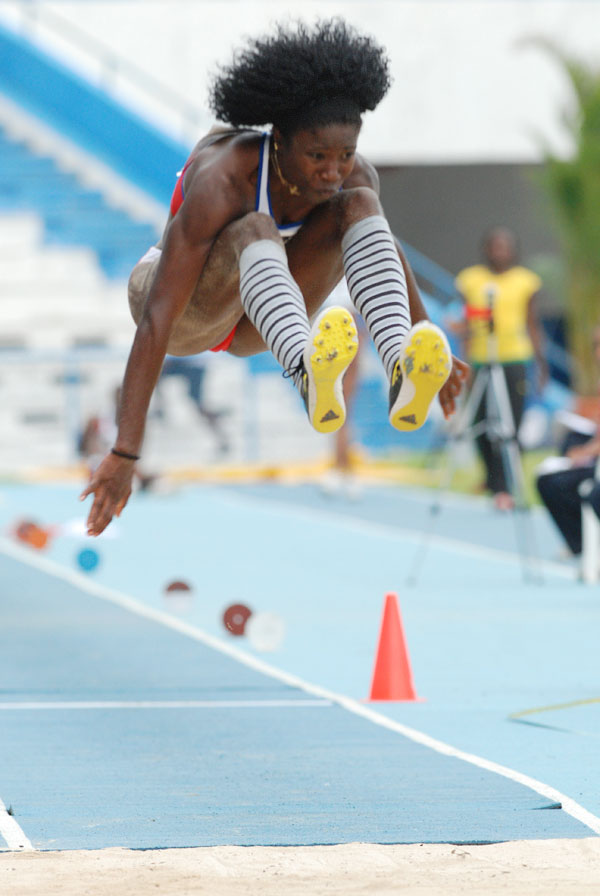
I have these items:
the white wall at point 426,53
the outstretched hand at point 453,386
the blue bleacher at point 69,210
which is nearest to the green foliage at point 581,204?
the white wall at point 426,53

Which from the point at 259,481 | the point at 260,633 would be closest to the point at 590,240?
the point at 259,481

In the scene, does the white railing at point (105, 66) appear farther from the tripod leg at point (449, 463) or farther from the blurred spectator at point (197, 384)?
the tripod leg at point (449, 463)

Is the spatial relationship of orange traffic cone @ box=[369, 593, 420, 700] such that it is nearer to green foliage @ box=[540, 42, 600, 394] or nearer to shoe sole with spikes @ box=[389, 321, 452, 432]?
shoe sole with spikes @ box=[389, 321, 452, 432]

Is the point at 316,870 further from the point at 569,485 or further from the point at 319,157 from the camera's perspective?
the point at 569,485

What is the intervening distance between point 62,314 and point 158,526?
698 centimetres

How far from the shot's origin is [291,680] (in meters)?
7.08

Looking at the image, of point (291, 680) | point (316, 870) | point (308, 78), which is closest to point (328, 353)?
point (308, 78)

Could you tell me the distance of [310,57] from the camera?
4.71 metres

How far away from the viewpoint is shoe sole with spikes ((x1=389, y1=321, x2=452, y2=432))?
451 cm

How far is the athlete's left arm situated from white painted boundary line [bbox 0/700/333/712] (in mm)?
1719

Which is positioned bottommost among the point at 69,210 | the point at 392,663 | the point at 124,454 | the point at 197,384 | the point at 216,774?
the point at 216,774

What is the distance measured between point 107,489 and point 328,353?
2.48 ft

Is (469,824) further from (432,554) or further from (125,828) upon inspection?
(432,554)

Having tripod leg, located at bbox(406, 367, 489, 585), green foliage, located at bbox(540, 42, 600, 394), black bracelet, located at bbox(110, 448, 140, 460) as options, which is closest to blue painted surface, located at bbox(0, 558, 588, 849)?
black bracelet, located at bbox(110, 448, 140, 460)
